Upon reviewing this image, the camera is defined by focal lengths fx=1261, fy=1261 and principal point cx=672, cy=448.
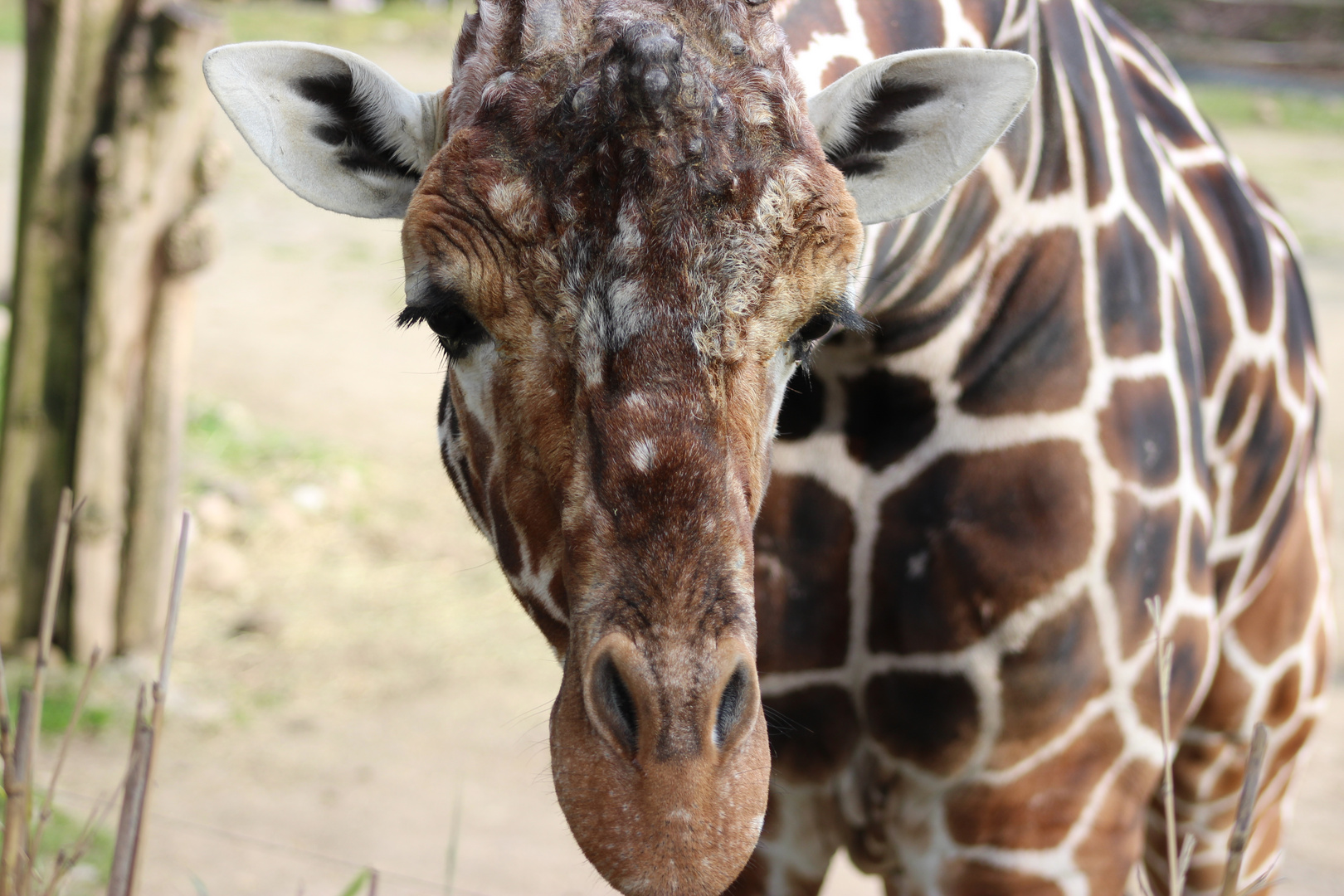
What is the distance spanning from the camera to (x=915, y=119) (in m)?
1.83

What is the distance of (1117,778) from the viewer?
7.64 feet

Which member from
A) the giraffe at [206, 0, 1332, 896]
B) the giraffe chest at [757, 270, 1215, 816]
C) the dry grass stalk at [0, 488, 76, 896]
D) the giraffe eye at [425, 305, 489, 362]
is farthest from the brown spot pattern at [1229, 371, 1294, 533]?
the dry grass stalk at [0, 488, 76, 896]

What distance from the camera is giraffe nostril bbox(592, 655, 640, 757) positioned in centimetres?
141

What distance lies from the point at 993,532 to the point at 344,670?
364 cm

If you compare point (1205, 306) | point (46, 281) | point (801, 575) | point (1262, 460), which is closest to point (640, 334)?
point (801, 575)

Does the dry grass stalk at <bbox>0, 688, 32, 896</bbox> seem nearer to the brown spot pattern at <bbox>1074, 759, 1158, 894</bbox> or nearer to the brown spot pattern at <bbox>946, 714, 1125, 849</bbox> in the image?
the brown spot pattern at <bbox>946, 714, 1125, 849</bbox>

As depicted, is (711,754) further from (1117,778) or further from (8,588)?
(8,588)

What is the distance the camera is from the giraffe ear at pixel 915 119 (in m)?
1.77

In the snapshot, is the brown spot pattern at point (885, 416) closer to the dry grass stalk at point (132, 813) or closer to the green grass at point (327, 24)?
the dry grass stalk at point (132, 813)

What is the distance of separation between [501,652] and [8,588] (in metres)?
1.93

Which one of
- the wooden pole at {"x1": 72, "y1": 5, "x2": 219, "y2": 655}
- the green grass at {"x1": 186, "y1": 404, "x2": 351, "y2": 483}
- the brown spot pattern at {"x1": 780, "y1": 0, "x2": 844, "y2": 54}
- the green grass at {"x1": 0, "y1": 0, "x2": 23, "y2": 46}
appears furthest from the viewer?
the green grass at {"x1": 0, "y1": 0, "x2": 23, "y2": 46}

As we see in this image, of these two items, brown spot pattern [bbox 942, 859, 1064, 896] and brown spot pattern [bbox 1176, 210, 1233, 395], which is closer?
brown spot pattern [bbox 942, 859, 1064, 896]

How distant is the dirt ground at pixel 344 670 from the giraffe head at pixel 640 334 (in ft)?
4.34

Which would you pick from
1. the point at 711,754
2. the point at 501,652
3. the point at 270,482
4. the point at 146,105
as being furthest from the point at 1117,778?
the point at 270,482
